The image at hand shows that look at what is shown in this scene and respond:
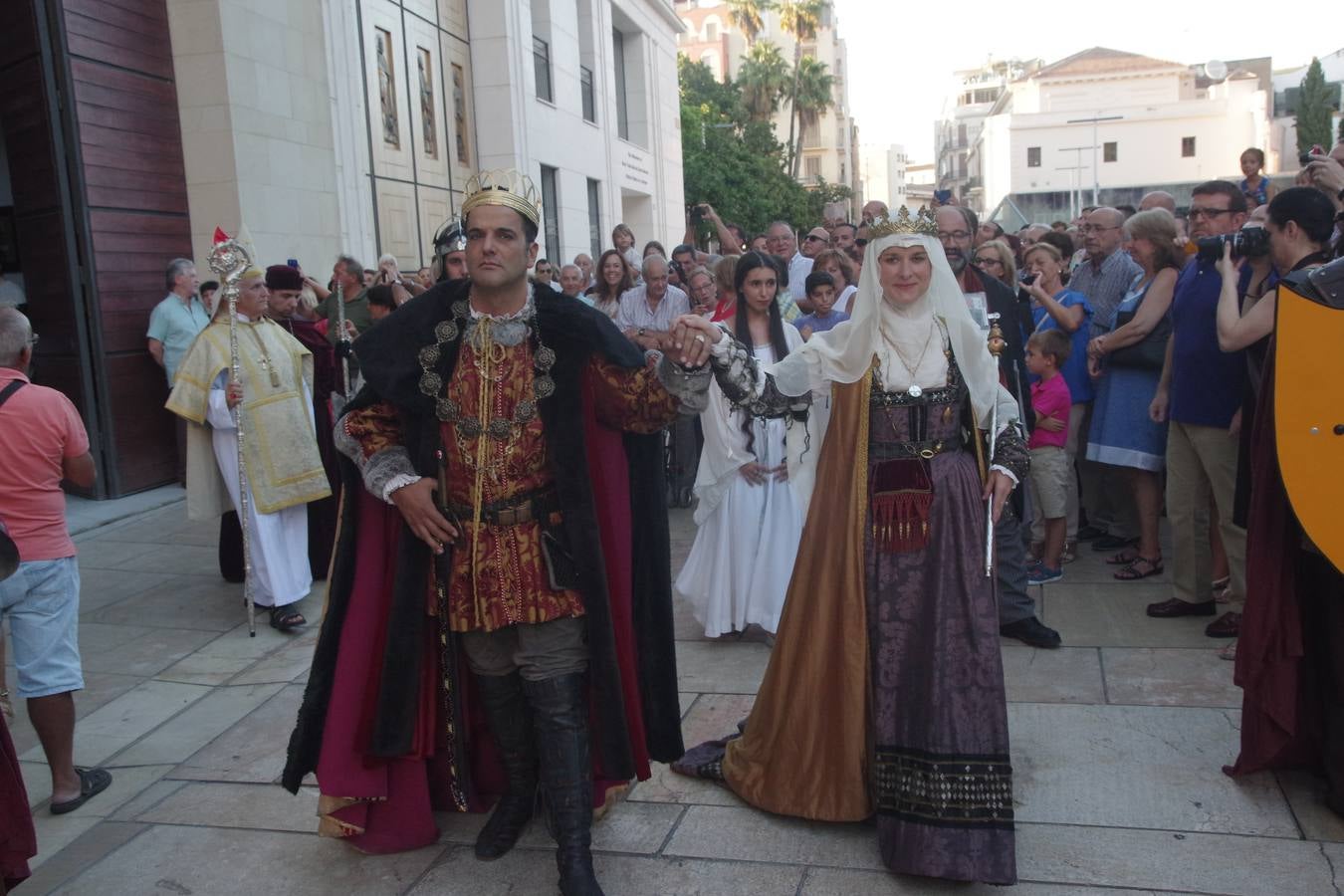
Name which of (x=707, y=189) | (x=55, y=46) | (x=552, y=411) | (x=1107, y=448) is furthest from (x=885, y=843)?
(x=707, y=189)

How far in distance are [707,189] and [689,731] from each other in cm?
3695

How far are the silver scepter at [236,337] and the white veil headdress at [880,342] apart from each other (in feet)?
11.7

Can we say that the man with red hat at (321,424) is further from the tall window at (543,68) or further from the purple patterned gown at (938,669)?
the tall window at (543,68)

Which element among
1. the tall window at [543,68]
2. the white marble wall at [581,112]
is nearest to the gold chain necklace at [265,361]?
the white marble wall at [581,112]

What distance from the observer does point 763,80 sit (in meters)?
57.8

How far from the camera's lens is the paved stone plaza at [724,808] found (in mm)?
3230

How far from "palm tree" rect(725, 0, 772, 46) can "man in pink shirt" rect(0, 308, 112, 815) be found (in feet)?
209

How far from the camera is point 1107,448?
6168 mm

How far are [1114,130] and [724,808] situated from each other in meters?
68.6

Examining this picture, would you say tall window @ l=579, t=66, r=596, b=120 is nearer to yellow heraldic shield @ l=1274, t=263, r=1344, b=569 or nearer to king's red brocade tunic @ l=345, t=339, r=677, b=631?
king's red brocade tunic @ l=345, t=339, r=677, b=631

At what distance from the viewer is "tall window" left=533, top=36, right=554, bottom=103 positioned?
1755 cm

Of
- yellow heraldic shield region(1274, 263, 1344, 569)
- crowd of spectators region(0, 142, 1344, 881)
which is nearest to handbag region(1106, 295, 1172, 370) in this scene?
crowd of spectators region(0, 142, 1344, 881)

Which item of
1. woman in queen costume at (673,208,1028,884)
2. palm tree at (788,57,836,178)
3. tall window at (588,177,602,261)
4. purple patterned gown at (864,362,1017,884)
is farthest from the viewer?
palm tree at (788,57,836,178)

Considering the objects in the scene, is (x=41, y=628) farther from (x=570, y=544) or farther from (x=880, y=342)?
(x=880, y=342)
